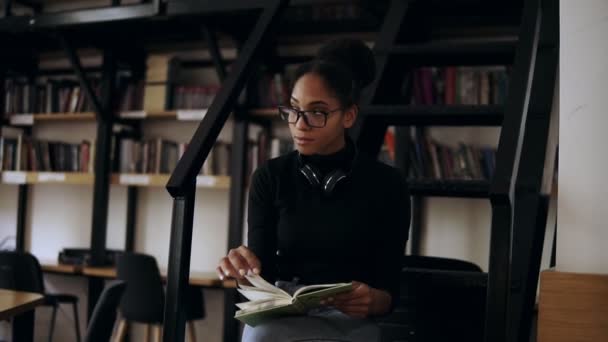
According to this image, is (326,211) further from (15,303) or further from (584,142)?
(15,303)

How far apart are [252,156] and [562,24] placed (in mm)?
3211

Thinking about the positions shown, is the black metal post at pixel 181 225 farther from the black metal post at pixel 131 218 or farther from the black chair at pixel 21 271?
the black metal post at pixel 131 218

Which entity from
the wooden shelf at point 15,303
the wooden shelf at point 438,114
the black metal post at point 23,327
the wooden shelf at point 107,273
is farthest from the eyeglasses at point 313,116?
the wooden shelf at point 107,273

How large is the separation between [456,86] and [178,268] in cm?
305

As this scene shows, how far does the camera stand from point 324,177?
57.5 inches

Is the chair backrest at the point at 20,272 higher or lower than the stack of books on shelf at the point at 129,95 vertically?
lower

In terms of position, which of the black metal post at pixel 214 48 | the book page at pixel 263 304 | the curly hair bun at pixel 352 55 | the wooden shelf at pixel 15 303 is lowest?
the wooden shelf at pixel 15 303

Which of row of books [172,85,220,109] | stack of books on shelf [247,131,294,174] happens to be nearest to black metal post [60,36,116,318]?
row of books [172,85,220,109]

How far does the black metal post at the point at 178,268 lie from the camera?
1400 millimetres

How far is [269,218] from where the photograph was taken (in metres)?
1.50

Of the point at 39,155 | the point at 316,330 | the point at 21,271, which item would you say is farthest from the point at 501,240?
the point at 39,155

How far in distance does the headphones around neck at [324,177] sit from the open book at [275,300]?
9.6 inches

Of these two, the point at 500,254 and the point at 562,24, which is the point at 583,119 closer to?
the point at 562,24

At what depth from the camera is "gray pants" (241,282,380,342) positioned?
1.29m
